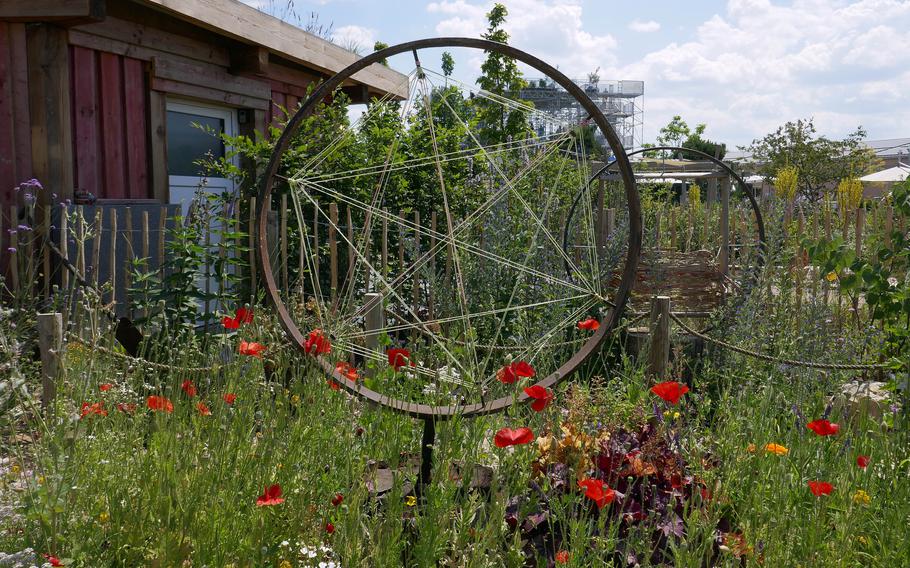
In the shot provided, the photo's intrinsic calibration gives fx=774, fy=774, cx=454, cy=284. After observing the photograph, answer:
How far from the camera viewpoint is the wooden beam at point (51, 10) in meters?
5.12

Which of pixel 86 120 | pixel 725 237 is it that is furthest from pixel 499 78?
pixel 86 120

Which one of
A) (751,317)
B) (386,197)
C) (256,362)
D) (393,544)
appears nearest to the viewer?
(393,544)

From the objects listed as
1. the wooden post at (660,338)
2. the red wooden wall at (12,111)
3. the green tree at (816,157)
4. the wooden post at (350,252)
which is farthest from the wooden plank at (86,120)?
the green tree at (816,157)

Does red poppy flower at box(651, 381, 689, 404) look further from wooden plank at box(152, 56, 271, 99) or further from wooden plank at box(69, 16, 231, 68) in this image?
wooden plank at box(152, 56, 271, 99)

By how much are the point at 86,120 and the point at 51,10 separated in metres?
0.91

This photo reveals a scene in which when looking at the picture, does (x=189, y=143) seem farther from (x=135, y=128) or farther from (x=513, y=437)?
(x=513, y=437)

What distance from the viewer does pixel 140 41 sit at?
625 cm

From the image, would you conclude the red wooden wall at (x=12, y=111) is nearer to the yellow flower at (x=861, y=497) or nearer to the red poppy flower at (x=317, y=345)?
the red poppy flower at (x=317, y=345)

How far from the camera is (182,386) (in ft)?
7.17

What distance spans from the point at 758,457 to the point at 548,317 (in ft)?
7.60

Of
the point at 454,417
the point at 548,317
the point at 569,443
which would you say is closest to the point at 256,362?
the point at 454,417

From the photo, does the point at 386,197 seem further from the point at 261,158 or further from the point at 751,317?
the point at 751,317

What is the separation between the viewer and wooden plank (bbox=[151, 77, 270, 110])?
652 cm

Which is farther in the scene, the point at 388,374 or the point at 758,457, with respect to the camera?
the point at 388,374
